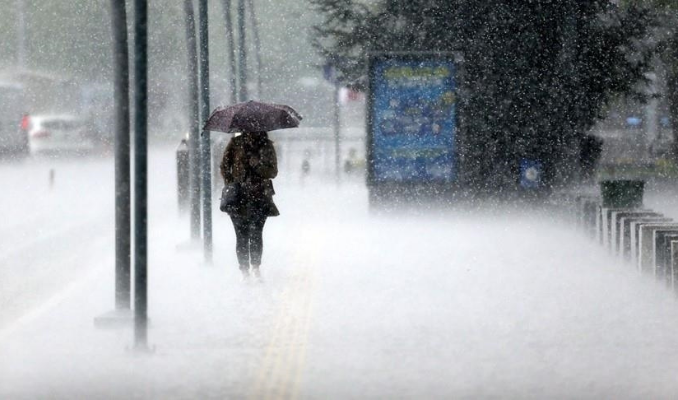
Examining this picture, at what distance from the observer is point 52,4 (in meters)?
84.2

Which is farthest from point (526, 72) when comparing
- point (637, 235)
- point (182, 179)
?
point (637, 235)

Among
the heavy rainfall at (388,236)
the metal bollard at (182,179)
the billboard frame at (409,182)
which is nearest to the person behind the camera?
the heavy rainfall at (388,236)

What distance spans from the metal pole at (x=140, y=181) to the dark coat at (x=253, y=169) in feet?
13.4

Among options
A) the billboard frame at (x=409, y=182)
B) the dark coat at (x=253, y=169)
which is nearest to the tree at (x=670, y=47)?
the billboard frame at (x=409, y=182)

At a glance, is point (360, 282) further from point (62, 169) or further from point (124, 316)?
point (62, 169)

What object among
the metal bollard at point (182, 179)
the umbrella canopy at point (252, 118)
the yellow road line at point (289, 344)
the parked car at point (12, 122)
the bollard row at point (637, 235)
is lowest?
the yellow road line at point (289, 344)

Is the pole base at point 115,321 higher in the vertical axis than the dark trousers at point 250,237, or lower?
lower

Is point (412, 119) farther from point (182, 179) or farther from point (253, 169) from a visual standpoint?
point (253, 169)

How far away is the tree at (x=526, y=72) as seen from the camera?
87.1 ft

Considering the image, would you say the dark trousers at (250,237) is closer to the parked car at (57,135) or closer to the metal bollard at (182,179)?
the metal bollard at (182,179)

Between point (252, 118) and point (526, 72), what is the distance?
41.1ft

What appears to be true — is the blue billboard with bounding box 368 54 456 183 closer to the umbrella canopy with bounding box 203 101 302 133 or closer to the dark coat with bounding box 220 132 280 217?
the umbrella canopy with bounding box 203 101 302 133

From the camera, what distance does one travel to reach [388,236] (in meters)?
20.9

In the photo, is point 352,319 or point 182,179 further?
point 182,179
